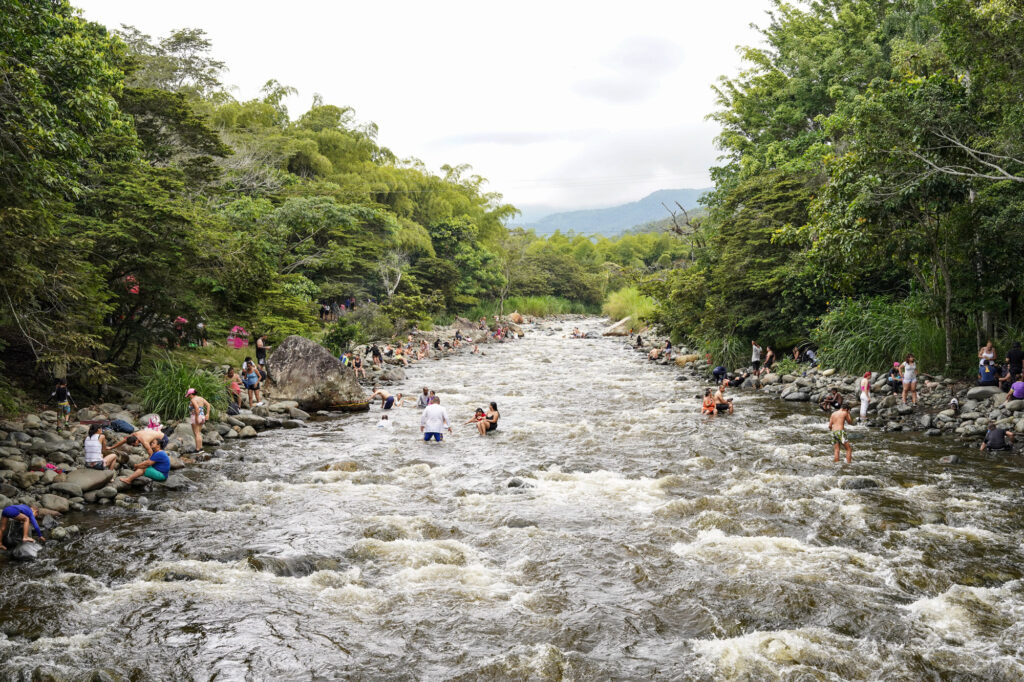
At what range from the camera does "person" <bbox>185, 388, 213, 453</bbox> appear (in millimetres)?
14289

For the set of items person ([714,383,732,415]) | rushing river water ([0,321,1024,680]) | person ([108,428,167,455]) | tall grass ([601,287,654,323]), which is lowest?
rushing river water ([0,321,1024,680])

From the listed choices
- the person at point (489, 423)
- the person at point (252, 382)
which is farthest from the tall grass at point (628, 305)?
the person at point (252, 382)

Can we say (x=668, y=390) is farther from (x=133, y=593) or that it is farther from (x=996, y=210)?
(x=133, y=593)

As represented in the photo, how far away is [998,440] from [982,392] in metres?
2.59

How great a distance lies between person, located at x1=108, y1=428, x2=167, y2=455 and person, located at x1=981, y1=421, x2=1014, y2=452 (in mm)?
16526

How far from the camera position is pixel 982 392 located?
15055mm

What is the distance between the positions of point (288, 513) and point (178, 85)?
146 feet

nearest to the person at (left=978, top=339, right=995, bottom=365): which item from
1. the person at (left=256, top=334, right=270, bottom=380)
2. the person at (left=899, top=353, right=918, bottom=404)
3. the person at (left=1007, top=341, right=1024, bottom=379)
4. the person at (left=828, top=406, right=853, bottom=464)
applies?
the person at (left=1007, top=341, right=1024, bottom=379)

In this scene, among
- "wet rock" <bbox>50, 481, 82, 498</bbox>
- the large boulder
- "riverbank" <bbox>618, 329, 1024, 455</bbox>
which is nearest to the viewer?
"wet rock" <bbox>50, 481, 82, 498</bbox>

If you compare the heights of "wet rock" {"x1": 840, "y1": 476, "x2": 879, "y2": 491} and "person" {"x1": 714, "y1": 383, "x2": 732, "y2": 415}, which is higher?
"person" {"x1": 714, "y1": 383, "x2": 732, "y2": 415}

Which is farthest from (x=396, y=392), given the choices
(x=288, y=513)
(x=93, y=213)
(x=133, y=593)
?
(x=133, y=593)

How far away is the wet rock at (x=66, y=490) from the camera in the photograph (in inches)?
417

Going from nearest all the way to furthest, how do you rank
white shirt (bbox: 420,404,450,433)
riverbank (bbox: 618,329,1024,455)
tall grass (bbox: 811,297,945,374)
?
riverbank (bbox: 618,329,1024,455) → white shirt (bbox: 420,404,450,433) → tall grass (bbox: 811,297,945,374)

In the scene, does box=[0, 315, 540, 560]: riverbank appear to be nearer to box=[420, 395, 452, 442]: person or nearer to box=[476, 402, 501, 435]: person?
box=[420, 395, 452, 442]: person
